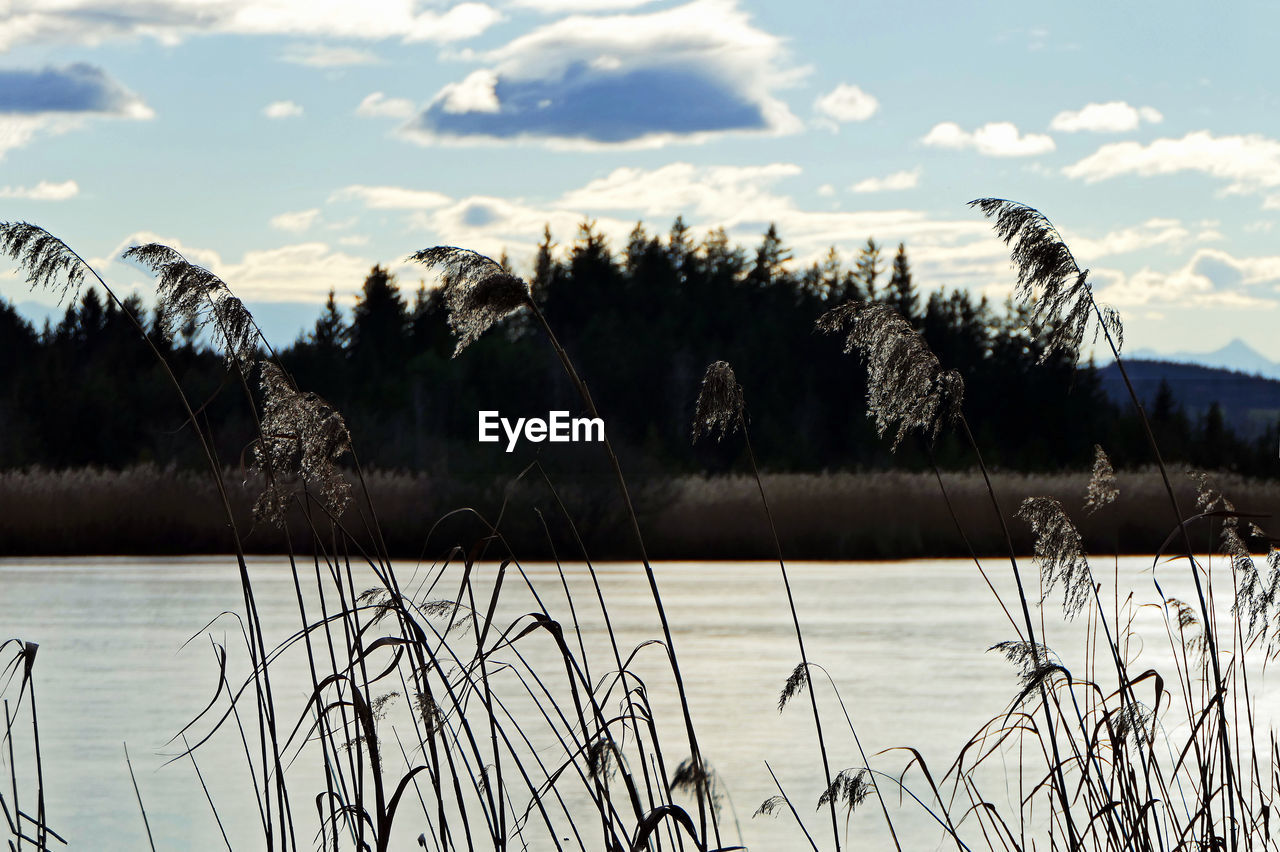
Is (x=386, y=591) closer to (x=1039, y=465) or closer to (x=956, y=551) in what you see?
(x=956, y=551)

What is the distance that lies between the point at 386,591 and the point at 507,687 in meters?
5.00

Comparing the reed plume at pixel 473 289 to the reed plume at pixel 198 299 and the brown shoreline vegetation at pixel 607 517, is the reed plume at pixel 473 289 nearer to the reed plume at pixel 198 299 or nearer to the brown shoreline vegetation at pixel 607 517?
the reed plume at pixel 198 299

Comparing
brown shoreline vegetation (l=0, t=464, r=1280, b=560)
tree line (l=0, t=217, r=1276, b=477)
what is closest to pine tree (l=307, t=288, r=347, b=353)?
tree line (l=0, t=217, r=1276, b=477)

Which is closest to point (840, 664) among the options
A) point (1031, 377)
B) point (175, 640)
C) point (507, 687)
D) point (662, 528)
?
point (507, 687)

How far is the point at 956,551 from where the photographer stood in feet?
49.8

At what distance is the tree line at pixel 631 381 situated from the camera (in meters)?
25.0

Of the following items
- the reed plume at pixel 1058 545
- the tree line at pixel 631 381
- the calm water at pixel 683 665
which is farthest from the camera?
the tree line at pixel 631 381

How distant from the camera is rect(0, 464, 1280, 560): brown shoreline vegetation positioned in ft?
45.9

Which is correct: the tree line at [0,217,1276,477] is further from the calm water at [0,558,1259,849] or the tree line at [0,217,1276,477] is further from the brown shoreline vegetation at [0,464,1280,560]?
the calm water at [0,558,1259,849]

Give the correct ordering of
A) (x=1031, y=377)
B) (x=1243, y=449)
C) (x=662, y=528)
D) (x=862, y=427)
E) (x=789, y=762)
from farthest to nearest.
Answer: (x=1031, y=377)
(x=862, y=427)
(x=1243, y=449)
(x=662, y=528)
(x=789, y=762)

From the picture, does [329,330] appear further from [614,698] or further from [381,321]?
[614,698]

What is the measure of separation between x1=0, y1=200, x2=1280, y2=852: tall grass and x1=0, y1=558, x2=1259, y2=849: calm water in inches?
4.4

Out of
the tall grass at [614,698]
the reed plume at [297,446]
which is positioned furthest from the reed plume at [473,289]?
the reed plume at [297,446]

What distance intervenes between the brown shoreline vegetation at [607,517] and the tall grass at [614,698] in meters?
3.17
